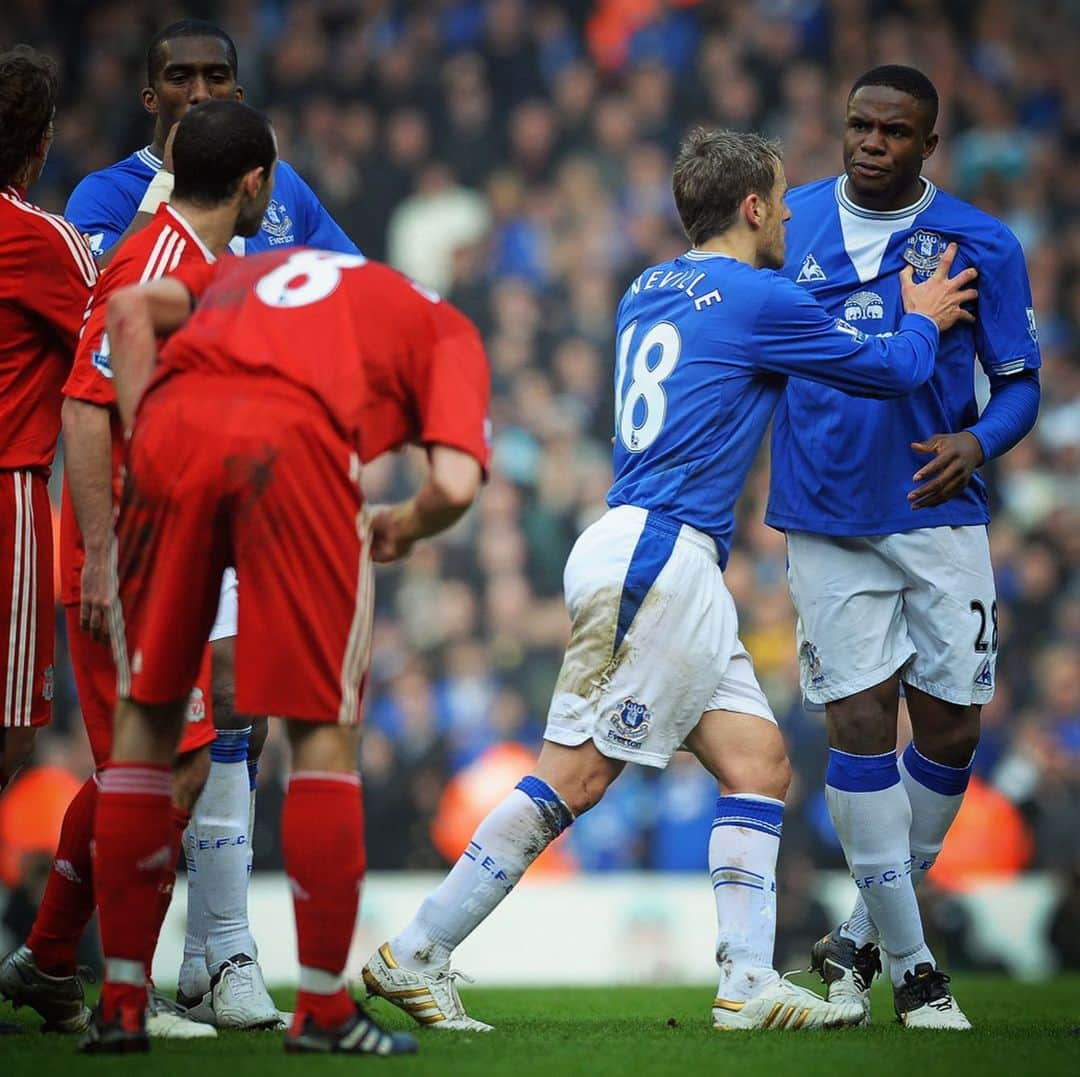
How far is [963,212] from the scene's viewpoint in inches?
206

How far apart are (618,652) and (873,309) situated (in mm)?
1477

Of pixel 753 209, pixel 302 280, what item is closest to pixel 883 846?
pixel 753 209

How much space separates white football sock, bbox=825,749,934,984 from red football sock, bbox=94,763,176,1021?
7.02 ft

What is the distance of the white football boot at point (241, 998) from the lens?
459 cm

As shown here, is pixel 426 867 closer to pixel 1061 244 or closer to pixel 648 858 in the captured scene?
pixel 648 858

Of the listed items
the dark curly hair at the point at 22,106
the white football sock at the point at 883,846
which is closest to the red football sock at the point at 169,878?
the dark curly hair at the point at 22,106

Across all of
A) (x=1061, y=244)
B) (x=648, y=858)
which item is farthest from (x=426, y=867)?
(x=1061, y=244)

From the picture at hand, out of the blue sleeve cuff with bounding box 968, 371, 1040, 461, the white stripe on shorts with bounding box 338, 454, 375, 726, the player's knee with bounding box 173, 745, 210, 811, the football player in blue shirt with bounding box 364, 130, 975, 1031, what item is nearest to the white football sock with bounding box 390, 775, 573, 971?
the football player in blue shirt with bounding box 364, 130, 975, 1031

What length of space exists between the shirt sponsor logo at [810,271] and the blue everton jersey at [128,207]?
1378 millimetres

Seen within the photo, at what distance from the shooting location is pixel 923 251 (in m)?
5.16

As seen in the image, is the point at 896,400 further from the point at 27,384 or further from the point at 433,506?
the point at 27,384

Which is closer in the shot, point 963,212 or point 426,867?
point 963,212

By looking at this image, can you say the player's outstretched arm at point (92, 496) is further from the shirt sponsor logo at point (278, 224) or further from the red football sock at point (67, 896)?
the shirt sponsor logo at point (278, 224)

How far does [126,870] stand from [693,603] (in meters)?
1.63
